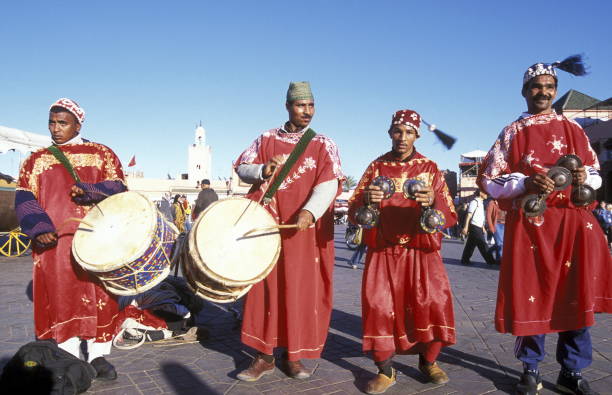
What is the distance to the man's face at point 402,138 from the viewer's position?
3531 mm

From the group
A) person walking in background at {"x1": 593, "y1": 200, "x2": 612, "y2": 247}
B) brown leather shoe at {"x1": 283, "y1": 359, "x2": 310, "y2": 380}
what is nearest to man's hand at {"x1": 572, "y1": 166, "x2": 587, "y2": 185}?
brown leather shoe at {"x1": 283, "y1": 359, "x2": 310, "y2": 380}

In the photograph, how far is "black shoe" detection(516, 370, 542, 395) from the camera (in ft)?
10.3

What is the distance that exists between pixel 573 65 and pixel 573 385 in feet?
7.22

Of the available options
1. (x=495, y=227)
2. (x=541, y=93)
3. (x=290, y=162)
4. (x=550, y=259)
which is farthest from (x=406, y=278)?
(x=495, y=227)

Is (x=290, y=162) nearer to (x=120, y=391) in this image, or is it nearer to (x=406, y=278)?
(x=406, y=278)

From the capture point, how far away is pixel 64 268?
337 cm

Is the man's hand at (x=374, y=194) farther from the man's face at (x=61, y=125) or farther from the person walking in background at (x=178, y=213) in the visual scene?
the person walking in background at (x=178, y=213)

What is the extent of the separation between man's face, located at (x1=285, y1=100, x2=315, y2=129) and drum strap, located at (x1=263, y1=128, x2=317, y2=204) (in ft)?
0.37

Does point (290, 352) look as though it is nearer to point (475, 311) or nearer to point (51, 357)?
point (51, 357)

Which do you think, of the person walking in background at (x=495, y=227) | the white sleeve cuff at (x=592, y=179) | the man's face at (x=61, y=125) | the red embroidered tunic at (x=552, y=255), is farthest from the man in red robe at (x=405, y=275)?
the person walking in background at (x=495, y=227)

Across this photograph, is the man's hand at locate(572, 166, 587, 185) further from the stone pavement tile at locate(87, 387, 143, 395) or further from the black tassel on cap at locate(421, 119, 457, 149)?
the stone pavement tile at locate(87, 387, 143, 395)

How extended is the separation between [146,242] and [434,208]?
1.96 m

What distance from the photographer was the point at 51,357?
3.15 m

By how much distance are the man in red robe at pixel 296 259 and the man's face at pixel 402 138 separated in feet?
1.55
